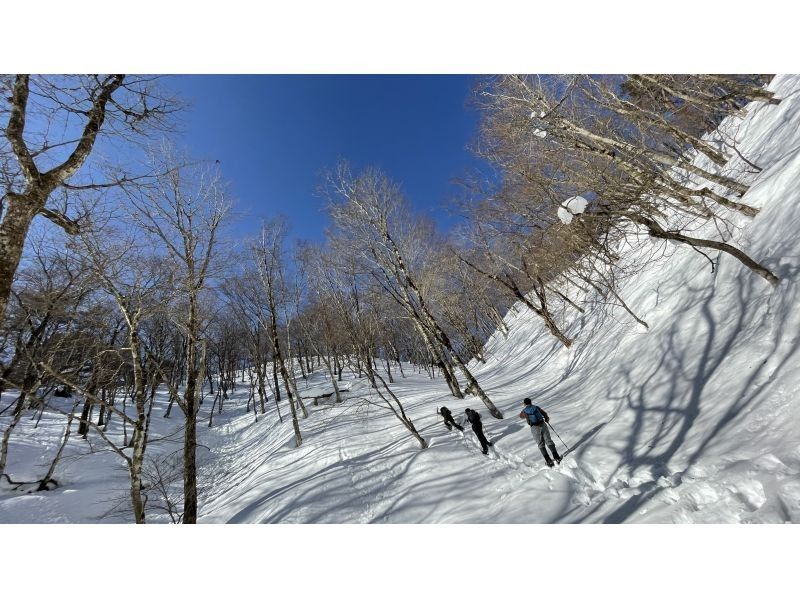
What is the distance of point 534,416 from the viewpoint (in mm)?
5582

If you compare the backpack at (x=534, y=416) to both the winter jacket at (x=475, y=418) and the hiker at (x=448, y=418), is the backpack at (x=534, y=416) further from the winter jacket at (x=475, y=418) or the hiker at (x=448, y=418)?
the hiker at (x=448, y=418)

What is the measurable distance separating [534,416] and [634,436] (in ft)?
5.64

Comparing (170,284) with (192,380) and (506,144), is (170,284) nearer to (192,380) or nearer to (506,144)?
(192,380)

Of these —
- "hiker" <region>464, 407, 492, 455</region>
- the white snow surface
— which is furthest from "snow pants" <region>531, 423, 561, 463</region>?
"hiker" <region>464, 407, 492, 455</region>

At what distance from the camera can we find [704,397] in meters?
4.72

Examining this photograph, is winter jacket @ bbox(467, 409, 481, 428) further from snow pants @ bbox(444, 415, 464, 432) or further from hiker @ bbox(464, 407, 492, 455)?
snow pants @ bbox(444, 415, 464, 432)

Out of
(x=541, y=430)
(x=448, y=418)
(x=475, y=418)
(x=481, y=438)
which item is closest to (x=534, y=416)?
(x=541, y=430)

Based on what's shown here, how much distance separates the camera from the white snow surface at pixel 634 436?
144 inches

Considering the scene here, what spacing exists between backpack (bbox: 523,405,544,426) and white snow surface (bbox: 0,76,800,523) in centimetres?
83

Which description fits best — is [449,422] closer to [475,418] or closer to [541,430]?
[475,418]

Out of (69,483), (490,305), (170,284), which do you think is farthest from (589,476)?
(490,305)

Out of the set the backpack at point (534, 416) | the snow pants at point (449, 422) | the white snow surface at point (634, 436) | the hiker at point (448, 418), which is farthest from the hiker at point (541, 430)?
the snow pants at point (449, 422)

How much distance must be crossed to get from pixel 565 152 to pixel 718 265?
13.4 feet

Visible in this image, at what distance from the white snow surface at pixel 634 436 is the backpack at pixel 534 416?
0.83 meters
